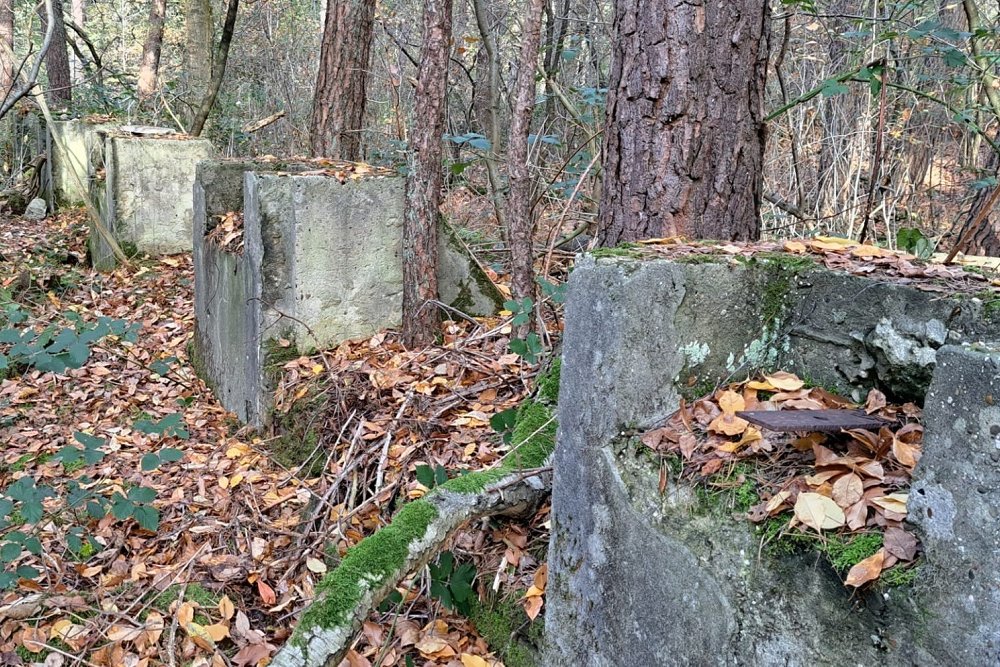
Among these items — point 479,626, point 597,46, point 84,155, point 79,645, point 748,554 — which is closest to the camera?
point 748,554

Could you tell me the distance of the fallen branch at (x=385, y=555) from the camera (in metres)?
2.57

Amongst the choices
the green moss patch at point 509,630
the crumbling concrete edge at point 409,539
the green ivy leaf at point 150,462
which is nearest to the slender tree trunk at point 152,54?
the green ivy leaf at point 150,462

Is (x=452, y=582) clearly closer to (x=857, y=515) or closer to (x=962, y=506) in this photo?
(x=857, y=515)

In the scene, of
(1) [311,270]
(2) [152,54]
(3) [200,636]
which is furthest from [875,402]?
(2) [152,54]

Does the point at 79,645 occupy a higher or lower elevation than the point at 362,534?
lower

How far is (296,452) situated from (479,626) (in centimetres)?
203

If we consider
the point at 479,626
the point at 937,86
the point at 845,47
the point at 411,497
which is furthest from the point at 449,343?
the point at 937,86

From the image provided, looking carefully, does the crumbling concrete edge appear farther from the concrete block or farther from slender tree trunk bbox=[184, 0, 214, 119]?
slender tree trunk bbox=[184, 0, 214, 119]

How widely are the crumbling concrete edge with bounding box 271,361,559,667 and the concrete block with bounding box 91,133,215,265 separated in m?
6.90

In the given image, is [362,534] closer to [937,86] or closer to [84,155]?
[937,86]

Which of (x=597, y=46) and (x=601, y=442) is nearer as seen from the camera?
(x=601, y=442)

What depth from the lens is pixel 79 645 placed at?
11.7ft

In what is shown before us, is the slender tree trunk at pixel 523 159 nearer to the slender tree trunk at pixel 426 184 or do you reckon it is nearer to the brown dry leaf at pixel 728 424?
the slender tree trunk at pixel 426 184

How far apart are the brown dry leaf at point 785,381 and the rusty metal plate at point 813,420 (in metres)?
0.20
